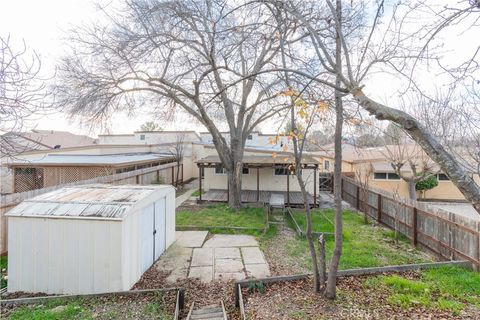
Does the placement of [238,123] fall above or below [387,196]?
above

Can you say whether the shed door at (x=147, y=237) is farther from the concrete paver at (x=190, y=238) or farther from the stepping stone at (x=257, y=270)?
the stepping stone at (x=257, y=270)

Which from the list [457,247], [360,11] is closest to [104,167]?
[360,11]

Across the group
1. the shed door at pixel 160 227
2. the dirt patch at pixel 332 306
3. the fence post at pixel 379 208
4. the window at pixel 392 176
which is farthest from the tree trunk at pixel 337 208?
the window at pixel 392 176

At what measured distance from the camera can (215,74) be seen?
11.6 meters

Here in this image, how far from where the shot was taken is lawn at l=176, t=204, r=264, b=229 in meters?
10.2

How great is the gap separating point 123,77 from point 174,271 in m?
7.06

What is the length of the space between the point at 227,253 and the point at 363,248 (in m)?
3.92

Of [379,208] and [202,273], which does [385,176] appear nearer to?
[379,208]

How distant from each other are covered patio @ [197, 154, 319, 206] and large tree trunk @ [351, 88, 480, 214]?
35.3 feet

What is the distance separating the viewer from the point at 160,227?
24.4 feet

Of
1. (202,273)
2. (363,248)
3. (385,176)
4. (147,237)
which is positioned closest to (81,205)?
(147,237)

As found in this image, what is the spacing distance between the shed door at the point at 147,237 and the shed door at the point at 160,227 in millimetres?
286

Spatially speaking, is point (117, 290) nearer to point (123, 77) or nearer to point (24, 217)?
point (24, 217)

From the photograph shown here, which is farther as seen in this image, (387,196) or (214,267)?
(387,196)
